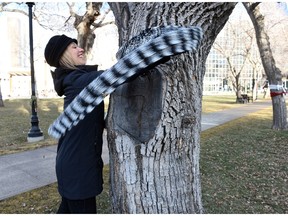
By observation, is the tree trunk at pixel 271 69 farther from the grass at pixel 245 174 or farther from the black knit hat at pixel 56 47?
the black knit hat at pixel 56 47

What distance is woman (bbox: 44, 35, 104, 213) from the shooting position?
2.07 m

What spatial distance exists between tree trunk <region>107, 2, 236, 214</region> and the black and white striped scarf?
0.34m

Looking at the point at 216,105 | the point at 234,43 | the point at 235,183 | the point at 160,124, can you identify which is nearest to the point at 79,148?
the point at 160,124

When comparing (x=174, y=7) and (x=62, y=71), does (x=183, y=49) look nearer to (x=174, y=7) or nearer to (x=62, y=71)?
(x=174, y=7)

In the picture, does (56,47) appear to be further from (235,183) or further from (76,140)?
(235,183)

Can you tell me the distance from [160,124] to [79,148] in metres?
0.62

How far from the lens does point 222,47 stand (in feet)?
73.7

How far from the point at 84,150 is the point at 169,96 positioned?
74 cm

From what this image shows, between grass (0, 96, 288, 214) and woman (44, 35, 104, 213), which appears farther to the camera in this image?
grass (0, 96, 288, 214)

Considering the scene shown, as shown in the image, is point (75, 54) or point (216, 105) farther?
point (216, 105)

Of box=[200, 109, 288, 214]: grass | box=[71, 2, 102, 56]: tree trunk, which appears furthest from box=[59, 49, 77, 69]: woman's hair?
box=[71, 2, 102, 56]: tree trunk

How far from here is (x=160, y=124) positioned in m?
2.01

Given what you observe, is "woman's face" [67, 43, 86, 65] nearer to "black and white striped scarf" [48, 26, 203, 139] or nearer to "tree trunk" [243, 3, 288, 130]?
"black and white striped scarf" [48, 26, 203, 139]

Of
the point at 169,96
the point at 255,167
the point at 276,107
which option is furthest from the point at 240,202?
the point at 276,107
